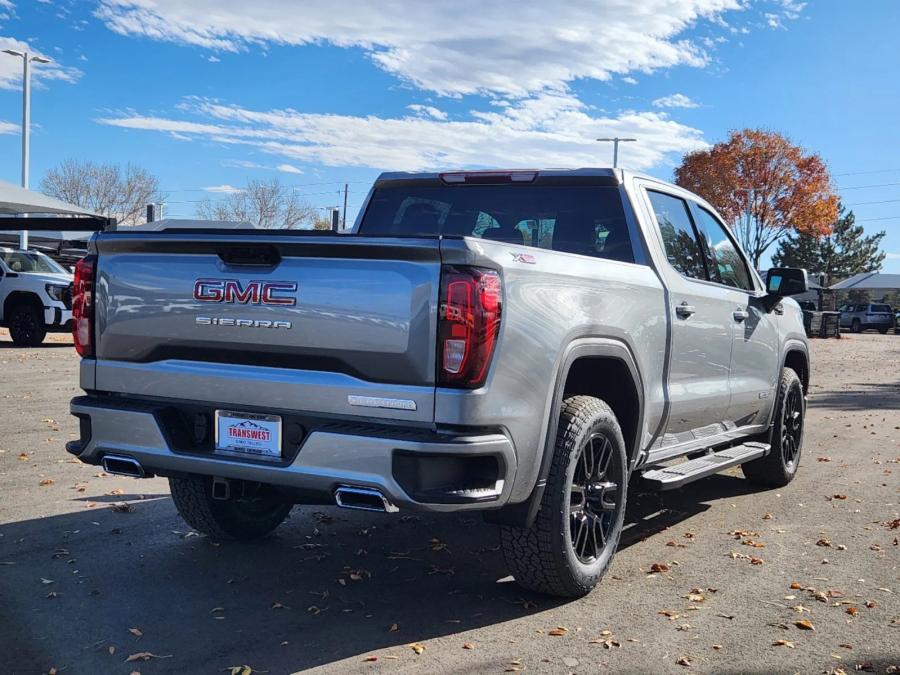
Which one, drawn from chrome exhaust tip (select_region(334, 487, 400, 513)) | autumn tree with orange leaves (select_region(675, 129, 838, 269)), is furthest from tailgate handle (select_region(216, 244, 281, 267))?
autumn tree with orange leaves (select_region(675, 129, 838, 269))

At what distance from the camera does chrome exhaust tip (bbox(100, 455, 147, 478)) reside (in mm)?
4219

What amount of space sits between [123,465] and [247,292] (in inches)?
40.1

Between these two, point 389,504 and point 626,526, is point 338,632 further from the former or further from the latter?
point 626,526

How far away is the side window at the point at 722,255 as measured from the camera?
6.24 meters

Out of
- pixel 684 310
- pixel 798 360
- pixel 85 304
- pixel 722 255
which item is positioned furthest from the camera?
pixel 798 360

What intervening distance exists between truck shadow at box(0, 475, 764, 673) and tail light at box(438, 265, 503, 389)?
1.14m

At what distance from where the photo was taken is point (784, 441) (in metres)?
7.31

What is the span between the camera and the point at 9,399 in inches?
425

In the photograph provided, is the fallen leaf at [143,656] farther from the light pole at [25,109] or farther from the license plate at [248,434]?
the light pole at [25,109]

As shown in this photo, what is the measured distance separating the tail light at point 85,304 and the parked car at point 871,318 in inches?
2117

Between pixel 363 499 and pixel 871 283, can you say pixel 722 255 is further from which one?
pixel 871 283

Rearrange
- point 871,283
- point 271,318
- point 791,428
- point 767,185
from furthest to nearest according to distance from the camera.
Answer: point 871,283, point 767,185, point 791,428, point 271,318

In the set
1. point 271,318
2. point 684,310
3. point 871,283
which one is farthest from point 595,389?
point 871,283

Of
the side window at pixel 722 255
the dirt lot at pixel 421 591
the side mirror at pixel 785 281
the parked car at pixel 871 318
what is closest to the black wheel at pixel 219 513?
the dirt lot at pixel 421 591
